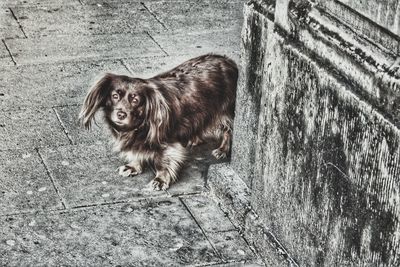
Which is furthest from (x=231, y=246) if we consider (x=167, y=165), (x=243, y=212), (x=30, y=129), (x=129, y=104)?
(x=30, y=129)

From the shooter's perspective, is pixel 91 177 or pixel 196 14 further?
pixel 196 14

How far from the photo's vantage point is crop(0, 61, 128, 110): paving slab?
6.95 m

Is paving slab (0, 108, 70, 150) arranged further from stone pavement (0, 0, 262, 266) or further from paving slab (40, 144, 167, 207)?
paving slab (40, 144, 167, 207)

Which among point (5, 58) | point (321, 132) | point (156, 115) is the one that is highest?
point (321, 132)

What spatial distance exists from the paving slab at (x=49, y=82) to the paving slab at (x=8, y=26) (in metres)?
0.77

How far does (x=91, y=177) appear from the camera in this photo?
5898mm

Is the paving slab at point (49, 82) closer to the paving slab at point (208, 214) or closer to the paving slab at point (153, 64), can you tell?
the paving slab at point (153, 64)

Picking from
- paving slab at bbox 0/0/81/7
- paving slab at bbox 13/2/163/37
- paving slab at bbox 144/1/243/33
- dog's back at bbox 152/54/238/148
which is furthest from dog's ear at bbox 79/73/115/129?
paving slab at bbox 0/0/81/7

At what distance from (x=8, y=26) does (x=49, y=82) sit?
1366 millimetres

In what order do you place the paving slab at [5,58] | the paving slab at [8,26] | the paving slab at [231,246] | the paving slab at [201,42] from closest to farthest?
the paving slab at [231,246]
the paving slab at [5,58]
the paving slab at [201,42]
the paving slab at [8,26]

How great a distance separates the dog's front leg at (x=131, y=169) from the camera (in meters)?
5.93

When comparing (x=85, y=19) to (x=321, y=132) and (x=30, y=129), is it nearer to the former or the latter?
(x=30, y=129)

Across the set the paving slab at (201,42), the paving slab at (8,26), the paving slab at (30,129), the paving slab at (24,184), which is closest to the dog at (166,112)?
the paving slab at (24,184)

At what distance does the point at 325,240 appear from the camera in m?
4.43
